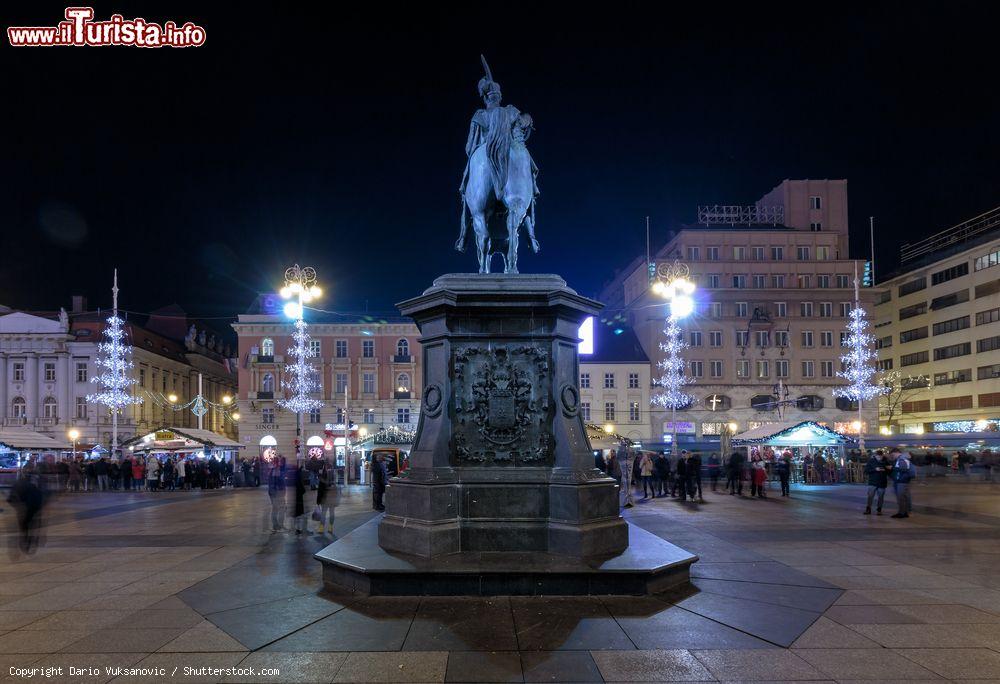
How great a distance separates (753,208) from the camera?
7269 cm

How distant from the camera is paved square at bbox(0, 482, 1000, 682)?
559cm

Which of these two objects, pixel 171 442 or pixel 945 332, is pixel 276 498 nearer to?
pixel 171 442

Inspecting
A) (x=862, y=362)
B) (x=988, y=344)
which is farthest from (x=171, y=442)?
(x=988, y=344)

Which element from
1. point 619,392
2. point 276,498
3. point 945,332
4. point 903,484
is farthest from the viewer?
point 945,332

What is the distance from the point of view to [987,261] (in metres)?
62.6

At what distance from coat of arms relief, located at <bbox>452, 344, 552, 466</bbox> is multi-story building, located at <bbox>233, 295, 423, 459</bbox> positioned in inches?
2268

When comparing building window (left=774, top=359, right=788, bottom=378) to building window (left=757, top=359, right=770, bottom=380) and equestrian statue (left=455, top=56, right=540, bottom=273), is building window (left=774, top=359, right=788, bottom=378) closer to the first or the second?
building window (left=757, top=359, right=770, bottom=380)

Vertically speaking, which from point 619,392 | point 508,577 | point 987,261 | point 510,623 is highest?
point 987,261

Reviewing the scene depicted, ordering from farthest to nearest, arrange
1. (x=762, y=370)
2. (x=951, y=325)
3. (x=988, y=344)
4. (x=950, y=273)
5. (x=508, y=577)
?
(x=950, y=273) → (x=951, y=325) → (x=762, y=370) → (x=988, y=344) → (x=508, y=577)

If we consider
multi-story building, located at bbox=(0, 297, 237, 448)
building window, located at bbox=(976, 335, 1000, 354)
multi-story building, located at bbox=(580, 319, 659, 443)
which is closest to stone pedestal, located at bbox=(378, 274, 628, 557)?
multi-story building, located at bbox=(580, 319, 659, 443)

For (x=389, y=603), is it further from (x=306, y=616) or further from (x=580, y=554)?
(x=580, y=554)

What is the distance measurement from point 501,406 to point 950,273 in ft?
238

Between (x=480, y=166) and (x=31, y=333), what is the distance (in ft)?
241

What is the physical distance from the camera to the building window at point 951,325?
65375 millimetres
